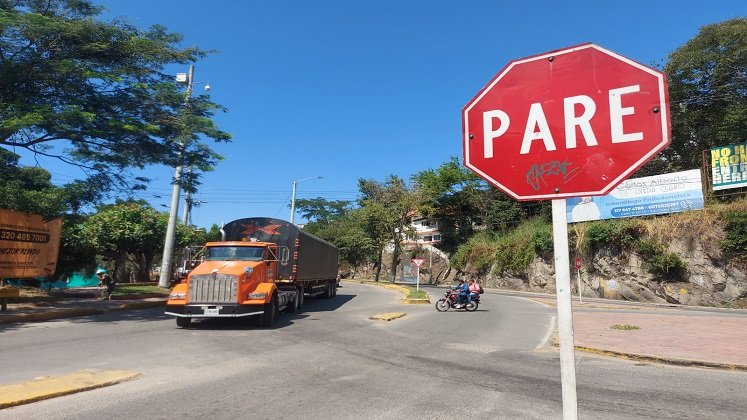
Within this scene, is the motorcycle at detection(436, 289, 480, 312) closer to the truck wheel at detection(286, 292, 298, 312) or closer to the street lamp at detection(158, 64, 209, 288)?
the truck wheel at detection(286, 292, 298, 312)

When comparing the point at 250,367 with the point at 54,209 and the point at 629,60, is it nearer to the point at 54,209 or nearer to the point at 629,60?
the point at 629,60

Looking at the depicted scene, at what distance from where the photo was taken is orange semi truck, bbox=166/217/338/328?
13328mm

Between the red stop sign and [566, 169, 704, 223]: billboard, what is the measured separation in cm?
2867

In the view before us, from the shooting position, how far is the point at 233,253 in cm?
1512

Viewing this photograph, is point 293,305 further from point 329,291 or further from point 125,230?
point 125,230

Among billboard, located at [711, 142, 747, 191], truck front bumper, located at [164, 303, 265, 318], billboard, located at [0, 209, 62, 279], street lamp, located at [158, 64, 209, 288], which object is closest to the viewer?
truck front bumper, located at [164, 303, 265, 318]

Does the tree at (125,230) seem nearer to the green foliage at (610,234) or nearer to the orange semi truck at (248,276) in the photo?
the orange semi truck at (248,276)

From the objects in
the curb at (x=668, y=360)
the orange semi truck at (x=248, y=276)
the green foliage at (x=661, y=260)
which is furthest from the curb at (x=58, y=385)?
the green foliage at (x=661, y=260)

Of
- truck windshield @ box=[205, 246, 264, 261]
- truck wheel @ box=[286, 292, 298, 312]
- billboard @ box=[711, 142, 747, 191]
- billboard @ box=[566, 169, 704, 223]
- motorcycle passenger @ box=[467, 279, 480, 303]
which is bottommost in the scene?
truck wheel @ box=[286, 292, 298, 312]

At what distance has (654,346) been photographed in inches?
416

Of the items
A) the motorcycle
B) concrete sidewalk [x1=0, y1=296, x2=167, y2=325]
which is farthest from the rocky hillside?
concrete sidewalk [x1=0, y1=296, x2=167, y2=325]

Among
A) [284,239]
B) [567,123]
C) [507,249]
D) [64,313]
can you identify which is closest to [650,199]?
[507,249]

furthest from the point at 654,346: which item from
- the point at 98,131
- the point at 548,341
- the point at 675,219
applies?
the point at 675,219

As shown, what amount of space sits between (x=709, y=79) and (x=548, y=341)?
29512mm
